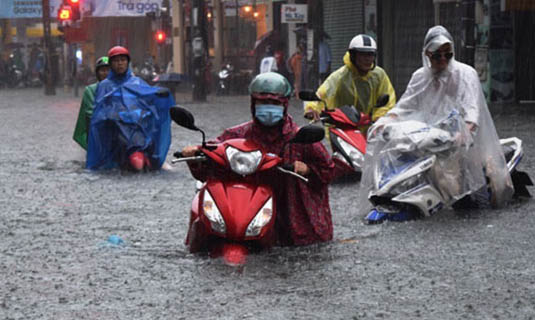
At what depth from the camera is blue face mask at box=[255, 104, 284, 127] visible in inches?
268

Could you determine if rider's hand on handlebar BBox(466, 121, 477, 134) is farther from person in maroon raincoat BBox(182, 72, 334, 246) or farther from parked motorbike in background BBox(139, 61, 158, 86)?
parked motorbike in background BBox(139, 61, 158, 86)

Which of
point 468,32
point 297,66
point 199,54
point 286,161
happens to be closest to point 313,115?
point 286,161

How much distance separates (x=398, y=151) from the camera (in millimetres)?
8336

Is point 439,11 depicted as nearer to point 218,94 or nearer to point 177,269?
point 218,94

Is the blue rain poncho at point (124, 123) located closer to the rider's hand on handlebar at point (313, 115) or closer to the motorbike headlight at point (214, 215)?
the rider's hand on handlebar at point (313, 115)

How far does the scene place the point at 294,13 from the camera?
32.1m

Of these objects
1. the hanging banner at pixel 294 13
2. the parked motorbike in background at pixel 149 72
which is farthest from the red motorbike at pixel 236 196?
the parked motorbike in background at pixel 149 72

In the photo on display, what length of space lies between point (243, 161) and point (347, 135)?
430cm

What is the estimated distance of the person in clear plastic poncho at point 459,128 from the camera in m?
8.34

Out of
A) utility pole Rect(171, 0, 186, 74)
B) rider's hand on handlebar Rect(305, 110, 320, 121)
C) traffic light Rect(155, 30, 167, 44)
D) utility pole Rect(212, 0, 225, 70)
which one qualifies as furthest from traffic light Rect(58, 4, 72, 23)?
rider's hand on handlebar Rect(305, 110, 320, 121)

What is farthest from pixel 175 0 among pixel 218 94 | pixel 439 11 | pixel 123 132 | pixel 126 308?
pixel 126 308

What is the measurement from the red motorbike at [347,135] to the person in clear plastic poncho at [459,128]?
177cm

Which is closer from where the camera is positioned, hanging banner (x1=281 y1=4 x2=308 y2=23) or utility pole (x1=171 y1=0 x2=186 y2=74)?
hanging banner (x1=281 y1=4 x2=308 y2=23)

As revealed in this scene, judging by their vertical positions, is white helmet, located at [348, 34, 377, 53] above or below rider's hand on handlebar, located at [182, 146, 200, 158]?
above
